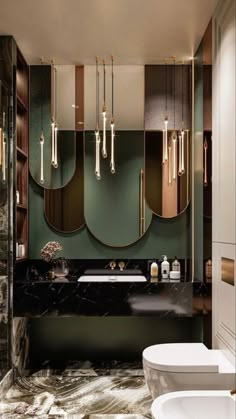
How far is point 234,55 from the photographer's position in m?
2.30

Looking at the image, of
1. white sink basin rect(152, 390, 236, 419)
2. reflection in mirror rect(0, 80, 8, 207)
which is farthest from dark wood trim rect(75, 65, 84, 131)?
white sink basin rect(152, 390, 236, 419)

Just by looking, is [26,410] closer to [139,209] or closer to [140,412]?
[140,412]

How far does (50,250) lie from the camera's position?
3.63 metres

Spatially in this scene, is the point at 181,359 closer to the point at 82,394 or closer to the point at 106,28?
the point at 82,394

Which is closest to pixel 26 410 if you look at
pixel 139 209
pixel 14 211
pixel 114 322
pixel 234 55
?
pixel 114 322

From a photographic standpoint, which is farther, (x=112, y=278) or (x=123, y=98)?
(x=123, y=98)

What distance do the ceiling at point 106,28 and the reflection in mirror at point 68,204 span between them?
31.2 inches

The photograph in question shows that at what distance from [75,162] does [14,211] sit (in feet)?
2.73

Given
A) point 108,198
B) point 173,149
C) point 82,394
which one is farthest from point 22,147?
point 82,394

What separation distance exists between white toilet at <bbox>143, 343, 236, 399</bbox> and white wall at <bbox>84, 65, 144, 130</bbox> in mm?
2162

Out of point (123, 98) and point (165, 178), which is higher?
point (123, 98)

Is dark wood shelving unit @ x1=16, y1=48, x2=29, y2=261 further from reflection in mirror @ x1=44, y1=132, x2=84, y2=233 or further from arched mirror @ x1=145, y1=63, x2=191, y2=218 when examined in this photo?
arched mirror @ x1=145, y1=63, x2=191, y2=218

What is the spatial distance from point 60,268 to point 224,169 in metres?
1.81

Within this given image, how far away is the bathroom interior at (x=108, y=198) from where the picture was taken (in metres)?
2.82
